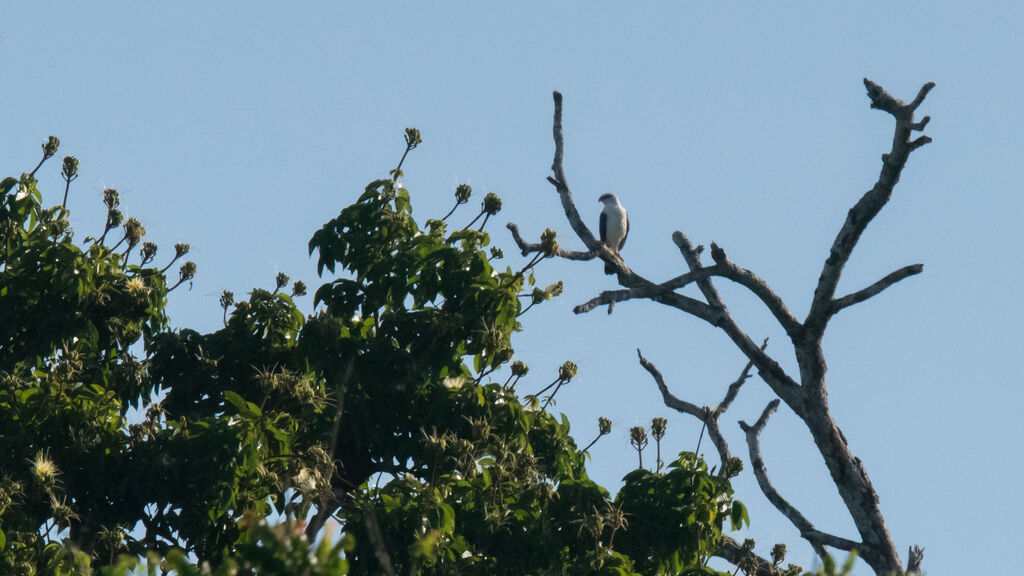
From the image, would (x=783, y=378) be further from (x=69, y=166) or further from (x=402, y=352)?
(x=69, y=166)

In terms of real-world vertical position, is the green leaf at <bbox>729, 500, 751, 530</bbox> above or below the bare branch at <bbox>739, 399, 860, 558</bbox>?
below

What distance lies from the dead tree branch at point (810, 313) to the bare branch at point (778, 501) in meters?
0.01

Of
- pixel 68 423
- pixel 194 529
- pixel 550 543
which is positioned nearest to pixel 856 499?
pixel 550 543

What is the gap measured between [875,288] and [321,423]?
4.79 m

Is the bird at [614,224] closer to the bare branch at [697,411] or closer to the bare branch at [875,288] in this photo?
the bare branch at [697,411]

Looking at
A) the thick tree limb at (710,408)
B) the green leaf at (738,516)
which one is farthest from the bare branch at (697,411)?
the green leaf at (738,516)

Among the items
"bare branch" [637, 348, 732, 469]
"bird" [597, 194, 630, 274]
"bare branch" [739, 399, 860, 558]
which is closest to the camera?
"bare branch" [739, 399, 860, 558]

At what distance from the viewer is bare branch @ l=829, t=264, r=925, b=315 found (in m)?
10.5

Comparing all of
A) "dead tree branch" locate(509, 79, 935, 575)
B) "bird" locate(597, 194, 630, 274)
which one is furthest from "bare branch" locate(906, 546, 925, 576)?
"bird" locate(597, 194, 630, 274)

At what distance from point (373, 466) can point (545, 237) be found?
2.71 metres

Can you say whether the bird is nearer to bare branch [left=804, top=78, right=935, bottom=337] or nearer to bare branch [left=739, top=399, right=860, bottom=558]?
bare branch [left=739, top=399, right=860, bottom=558]

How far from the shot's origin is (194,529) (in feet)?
32.8

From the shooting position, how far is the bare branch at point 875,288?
10461mm

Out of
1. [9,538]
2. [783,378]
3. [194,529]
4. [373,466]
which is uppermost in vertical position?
[783,378]
